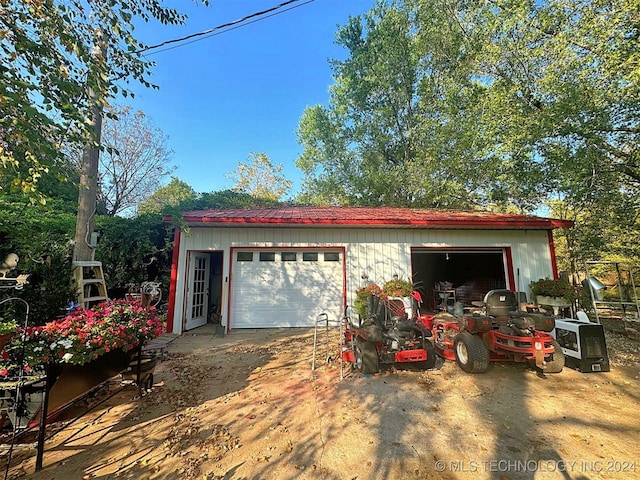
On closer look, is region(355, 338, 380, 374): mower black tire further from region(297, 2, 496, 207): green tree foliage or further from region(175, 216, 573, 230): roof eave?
region(297, 2, 496, 207): green tree foliage

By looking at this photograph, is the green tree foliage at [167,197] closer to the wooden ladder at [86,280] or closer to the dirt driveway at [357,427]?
the wooden ladder at [86,280]

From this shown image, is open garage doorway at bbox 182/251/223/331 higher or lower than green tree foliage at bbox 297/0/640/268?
lower

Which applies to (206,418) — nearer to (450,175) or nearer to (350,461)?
(350,461)

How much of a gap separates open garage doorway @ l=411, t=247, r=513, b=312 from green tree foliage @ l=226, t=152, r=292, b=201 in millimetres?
13628

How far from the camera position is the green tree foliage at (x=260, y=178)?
21.9 meters

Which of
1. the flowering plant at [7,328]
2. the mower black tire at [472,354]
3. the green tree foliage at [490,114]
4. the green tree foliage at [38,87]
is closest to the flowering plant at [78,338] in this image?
the flowering plant at [7,328]

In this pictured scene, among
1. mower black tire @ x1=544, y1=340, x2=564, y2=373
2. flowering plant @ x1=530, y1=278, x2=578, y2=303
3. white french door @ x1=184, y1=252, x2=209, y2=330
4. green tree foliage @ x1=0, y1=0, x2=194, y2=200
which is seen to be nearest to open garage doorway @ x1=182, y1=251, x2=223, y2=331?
white french door @ x1=184, y1=252, x2=209, y2=330

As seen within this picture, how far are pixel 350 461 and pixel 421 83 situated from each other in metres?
16.2

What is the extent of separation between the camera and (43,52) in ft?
7.67

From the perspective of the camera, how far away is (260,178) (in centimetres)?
2206

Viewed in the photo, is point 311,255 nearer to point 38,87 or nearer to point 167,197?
point 38,87

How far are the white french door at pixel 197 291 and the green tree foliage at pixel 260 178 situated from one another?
14647mm

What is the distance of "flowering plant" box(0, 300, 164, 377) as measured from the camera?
2.11 metres

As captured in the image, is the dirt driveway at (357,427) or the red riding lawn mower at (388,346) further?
the red riding lawn mower at (388,346)
